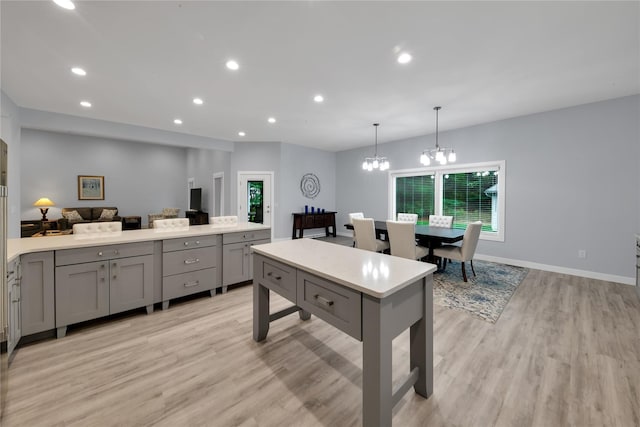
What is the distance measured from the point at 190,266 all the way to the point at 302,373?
188cm

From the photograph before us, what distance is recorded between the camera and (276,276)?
6.27 feet

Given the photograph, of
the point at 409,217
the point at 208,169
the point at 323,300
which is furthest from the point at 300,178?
the point at 323,300

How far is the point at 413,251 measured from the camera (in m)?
3.67

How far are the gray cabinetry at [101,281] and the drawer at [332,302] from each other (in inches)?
76.1

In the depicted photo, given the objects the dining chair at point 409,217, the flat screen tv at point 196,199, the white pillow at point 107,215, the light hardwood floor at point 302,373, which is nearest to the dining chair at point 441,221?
the dining chair at point 409,217

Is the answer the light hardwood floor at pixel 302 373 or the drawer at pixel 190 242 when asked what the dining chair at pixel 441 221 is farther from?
the drawer at pixel 190 242

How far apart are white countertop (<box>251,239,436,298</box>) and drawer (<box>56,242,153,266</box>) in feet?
4.59

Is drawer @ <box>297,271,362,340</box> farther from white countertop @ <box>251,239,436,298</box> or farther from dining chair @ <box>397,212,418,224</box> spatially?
dining chair @ <box>397,212,418,224</box>

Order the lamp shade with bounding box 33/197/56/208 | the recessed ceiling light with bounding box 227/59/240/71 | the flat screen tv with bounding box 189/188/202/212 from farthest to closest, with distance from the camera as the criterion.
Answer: the flat screen tv with bounding box 189/188/202/212 < the lamp shade with bounding box 33/197/56/208 < the recessed ceiling light with bounding box 227/59/240/71

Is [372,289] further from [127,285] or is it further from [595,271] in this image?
[595,271]

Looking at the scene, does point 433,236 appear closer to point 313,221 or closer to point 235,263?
point 235,263

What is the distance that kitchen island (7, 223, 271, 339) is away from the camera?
2.08 m

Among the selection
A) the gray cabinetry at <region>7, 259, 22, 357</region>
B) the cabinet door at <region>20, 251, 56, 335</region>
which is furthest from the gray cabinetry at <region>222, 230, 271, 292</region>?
the gray cabinetry at <region>7, 259, 22, 357</region>

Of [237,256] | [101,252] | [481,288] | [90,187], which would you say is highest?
[90,187]
